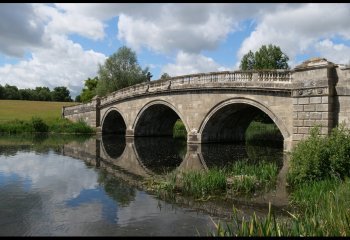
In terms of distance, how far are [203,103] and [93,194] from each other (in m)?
11.6

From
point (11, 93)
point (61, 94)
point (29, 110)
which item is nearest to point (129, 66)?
point (29, 110)

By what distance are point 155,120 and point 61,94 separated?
57.3 m

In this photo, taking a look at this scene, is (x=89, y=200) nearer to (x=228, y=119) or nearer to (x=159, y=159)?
(x=159, y=159)

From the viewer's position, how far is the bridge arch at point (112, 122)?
29.9 meters

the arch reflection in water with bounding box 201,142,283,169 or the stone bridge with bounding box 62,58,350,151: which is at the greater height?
the stone bridge with bounding box 62,58,350,151

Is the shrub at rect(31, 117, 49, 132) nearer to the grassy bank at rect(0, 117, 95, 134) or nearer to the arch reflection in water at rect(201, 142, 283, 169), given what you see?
the grassy bank at rect(0, 117, 95, 134)

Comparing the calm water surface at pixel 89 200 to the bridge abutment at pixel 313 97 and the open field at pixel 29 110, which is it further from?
the open field at pixel 29 110

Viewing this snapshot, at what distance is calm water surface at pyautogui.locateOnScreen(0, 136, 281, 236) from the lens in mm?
6461

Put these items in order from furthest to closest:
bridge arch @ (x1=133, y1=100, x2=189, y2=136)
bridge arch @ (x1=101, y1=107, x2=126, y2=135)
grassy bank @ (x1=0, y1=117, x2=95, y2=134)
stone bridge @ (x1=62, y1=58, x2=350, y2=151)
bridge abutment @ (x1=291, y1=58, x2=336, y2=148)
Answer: bridge arch @ (x1=101, y1=107, x2=126, y2=135), grassy bank @ (x1=0, y1=117, x2=95, y2=134), bridge arch @ (x1=133, y1=100, x2=189, y2=136), stone bridge @ (x1=62, y1=58, x2=350, y2=151), bridge abutment @ (x1=291, y1=58, x2=336, y2=148)

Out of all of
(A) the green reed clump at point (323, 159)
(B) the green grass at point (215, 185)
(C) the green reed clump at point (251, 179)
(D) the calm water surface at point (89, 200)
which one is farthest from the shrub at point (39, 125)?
(A) the green reed clump at point (323, 159)

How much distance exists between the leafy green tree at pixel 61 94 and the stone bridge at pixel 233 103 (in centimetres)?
5005

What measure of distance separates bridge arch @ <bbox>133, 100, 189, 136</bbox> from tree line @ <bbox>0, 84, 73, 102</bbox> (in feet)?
163

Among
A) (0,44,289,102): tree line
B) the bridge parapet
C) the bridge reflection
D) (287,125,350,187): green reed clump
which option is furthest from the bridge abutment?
(0,44,289,102): tree line

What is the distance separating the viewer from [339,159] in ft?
28.4
